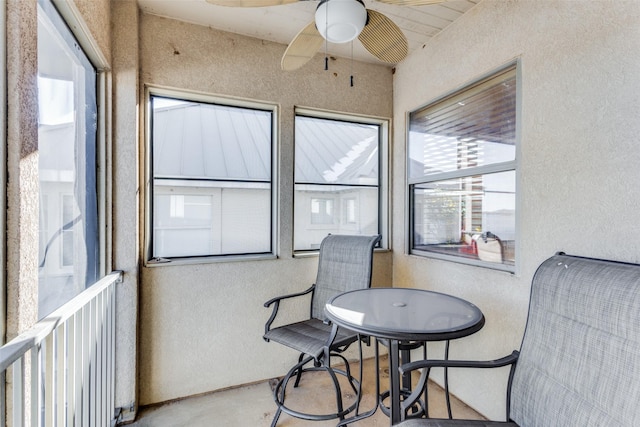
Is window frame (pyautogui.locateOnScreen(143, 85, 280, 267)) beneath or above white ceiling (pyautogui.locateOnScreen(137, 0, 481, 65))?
beneath

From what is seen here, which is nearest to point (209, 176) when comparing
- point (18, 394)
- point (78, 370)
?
point (78, 370)

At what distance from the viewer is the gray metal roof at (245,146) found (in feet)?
7.67

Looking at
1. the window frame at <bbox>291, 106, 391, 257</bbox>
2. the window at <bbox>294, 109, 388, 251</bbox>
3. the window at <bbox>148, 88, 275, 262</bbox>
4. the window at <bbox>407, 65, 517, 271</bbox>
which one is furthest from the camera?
the window frame at <bbox>291, 106, 391, 257</bbox>

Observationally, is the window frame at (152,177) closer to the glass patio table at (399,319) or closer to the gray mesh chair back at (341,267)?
the gray mesh chair back at (341,267)

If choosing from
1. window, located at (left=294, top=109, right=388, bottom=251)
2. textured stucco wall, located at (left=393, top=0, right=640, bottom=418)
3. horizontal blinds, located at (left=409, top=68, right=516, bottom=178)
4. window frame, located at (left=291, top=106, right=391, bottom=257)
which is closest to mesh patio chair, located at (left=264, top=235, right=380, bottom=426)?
window, located at (left=294, top=109, right=388, bottom=251)

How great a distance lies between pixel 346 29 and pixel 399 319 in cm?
142

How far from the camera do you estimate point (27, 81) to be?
103cm

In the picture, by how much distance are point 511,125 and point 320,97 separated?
149cm

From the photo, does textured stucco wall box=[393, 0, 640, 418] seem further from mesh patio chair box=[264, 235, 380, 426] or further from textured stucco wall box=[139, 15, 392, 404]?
textured stucco wall box=[139, 15, 392, 404]

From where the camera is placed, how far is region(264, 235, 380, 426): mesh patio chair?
1898mm

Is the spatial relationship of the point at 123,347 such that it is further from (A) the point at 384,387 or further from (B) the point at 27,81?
(A) the point at 384,387

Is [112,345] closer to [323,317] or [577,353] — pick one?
[323,317]

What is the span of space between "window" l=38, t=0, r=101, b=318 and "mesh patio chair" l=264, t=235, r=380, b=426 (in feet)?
3.81

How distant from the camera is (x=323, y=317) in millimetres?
2344
